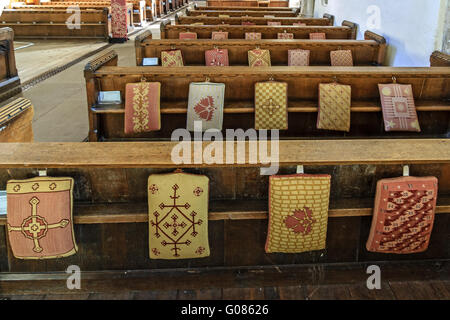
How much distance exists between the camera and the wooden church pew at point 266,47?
207 inches

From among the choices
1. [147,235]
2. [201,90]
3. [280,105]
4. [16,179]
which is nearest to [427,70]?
[280,105]

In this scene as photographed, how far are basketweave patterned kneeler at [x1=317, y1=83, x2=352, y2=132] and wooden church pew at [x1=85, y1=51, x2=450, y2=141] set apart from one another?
0.08 m

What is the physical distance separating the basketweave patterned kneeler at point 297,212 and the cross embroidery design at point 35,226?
37.6 inches

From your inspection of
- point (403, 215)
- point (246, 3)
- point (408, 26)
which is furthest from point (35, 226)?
point (246, 3)

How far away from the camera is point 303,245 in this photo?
6.92 feet

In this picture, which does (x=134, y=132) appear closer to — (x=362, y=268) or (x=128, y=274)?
(x=128, y=274)

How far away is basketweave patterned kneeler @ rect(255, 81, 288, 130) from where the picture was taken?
12.1 ft

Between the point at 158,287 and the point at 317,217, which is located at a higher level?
the point at 317,217

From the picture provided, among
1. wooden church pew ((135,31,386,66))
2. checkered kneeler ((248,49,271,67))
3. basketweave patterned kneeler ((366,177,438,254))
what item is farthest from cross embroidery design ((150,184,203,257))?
wooden church pew ((135,31,386,66))

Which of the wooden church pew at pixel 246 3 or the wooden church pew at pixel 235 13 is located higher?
the wooden church pew at pixel 246 3

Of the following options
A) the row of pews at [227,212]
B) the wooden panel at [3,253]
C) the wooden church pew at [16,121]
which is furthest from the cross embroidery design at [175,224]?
the wooden church pew at [16,121]

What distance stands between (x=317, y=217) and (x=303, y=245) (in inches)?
6.3

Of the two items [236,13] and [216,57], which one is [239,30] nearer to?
[216,57]

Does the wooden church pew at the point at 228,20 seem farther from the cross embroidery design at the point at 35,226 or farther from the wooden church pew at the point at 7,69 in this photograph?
the cross embroidery design at the point at 35,226
